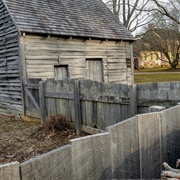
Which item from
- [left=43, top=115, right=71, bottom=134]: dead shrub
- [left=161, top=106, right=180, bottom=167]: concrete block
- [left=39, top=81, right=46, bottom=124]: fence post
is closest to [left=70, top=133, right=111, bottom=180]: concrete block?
[left=161, top=106, right=180, bottom=167]: concrete block

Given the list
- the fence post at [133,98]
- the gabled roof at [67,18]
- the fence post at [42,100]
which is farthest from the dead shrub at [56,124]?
the gabled roof at [67,18]

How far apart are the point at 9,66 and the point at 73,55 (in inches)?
127

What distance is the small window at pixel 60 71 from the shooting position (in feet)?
38.5

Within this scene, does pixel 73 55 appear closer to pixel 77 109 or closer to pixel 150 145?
pixel 77 109

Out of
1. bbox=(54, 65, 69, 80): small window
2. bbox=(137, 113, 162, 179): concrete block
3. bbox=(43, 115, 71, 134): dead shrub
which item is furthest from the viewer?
bbox=(54, 65, 69, 80): small window

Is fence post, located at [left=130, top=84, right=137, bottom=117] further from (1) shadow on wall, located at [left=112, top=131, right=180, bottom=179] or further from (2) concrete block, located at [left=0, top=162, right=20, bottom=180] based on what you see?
(2) concrete block, located at [left=0, top=162, right=20, bottom=180]

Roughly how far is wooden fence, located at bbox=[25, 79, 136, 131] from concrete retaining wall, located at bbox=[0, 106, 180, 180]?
7.80 feet

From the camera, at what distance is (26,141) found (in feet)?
→ 23.8

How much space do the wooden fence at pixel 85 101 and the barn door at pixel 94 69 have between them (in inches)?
164

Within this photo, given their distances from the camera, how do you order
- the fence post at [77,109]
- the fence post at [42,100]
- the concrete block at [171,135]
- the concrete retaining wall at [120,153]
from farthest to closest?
the fence post at [42,100]
the fence post at [77,109]
the concrete block at [171,135]
the concrete retaining wall at [120,153]

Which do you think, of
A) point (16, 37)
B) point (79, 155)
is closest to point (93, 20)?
point (16, 37)

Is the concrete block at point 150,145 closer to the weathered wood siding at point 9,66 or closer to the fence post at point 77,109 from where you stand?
the fence post at point 77,109

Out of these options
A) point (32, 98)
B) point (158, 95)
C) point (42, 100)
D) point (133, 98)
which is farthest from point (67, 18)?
point (158, 95)

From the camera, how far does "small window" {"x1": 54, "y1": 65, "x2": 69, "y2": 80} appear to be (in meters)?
11.7
